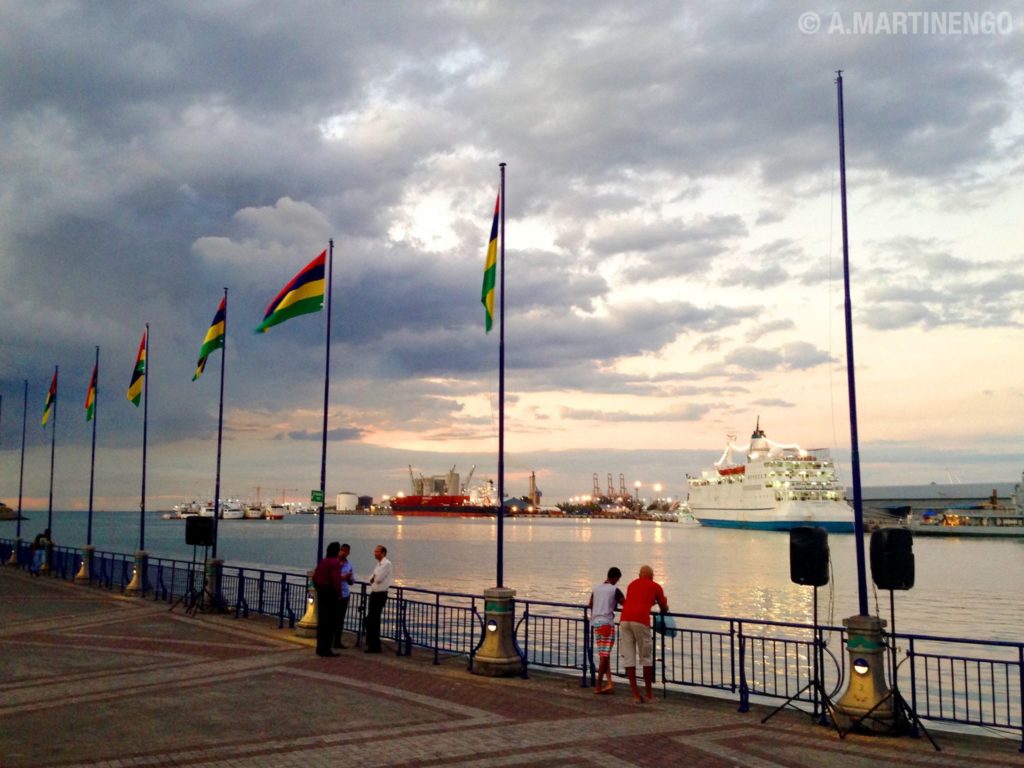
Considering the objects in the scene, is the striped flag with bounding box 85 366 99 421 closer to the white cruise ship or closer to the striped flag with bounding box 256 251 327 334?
the striped flag with bounding box 256 251 327 334

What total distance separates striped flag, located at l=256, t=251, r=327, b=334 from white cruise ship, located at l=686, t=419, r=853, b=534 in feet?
363

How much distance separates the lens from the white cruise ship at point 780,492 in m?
126

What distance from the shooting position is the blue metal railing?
40.6ft

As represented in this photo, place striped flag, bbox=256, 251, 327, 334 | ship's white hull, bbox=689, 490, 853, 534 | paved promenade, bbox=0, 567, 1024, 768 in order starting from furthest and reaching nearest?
ship's white hull, bbox=689, 490, 853, 534 → striped flag, bbox=256, 251, 327, 334 → paved promenade, bbox=0, 567, 1024, 768

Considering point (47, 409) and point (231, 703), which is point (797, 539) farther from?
point (47, 409)

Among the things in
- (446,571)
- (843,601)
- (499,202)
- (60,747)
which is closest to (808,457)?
(446,571)

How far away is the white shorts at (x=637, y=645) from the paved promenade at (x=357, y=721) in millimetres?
594

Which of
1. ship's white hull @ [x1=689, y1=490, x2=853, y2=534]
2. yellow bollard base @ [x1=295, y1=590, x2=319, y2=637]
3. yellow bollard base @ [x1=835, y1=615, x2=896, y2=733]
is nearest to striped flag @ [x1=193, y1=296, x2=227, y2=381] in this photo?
yellow bollard base @ [x1=295, y1=590, x2=319, y2=637]

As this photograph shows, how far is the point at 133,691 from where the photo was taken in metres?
11.7

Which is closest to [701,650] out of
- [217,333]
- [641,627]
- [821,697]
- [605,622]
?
[641,627]

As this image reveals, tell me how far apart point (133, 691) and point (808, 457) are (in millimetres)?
133769

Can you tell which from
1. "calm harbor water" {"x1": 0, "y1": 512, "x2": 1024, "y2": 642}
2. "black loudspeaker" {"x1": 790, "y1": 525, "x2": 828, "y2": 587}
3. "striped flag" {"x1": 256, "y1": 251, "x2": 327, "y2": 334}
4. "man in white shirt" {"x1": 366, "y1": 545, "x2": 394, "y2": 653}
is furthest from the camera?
"calm harbor water" {"x1": 0, "y1": 512, "x2": 1024, "y2": 642}

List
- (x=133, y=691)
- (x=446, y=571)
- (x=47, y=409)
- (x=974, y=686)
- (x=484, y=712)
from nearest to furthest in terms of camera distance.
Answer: (x=484, y=712) → (x=133, y=691) → (x=974, y=686) → (x=47, y=409) → (x=446, y=571)

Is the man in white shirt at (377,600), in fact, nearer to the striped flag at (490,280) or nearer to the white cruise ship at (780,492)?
the striped flag at (490,280)
